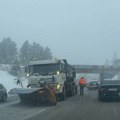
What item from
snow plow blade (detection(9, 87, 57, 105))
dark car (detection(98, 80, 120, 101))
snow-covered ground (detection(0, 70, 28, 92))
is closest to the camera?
snow plow blade (detection(9, 87, 57, 105))

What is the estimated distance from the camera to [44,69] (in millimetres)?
26922

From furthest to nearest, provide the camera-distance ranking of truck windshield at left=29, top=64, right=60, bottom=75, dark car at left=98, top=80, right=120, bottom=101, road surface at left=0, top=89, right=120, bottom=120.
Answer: truck windshield at left=29, top=64, right=60, bottom=75 < dark car at left=98, top=80, right=120, bottom=101 < road surface at left=0, top=89, right=120, bottom=120

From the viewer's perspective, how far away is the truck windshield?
26.8 meters

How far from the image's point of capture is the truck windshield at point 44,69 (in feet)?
87.8

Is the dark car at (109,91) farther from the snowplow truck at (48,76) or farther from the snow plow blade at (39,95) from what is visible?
the snow plow blade at (39,95)

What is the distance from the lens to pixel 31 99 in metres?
23.5

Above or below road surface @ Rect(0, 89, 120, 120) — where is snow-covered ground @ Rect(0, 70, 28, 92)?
above

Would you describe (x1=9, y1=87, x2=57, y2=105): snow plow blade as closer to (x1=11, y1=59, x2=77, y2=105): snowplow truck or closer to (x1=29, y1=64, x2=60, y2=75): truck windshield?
(x1=11, y1=59, x2=77, y2=105): snowplow truck

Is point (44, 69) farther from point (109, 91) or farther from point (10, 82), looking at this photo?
point (10, 82)

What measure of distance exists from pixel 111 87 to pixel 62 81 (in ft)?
11.7

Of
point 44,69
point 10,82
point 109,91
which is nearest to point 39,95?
point 44,69

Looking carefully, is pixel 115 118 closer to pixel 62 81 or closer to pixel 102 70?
pixel 62 81

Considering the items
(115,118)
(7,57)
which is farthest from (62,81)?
(7,57)

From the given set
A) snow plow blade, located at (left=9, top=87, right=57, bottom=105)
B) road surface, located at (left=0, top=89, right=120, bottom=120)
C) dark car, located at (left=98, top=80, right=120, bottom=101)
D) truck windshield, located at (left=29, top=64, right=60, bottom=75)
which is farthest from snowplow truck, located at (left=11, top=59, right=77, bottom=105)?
road surface, located at (left=0, top=89, right=120, bottom=120)
